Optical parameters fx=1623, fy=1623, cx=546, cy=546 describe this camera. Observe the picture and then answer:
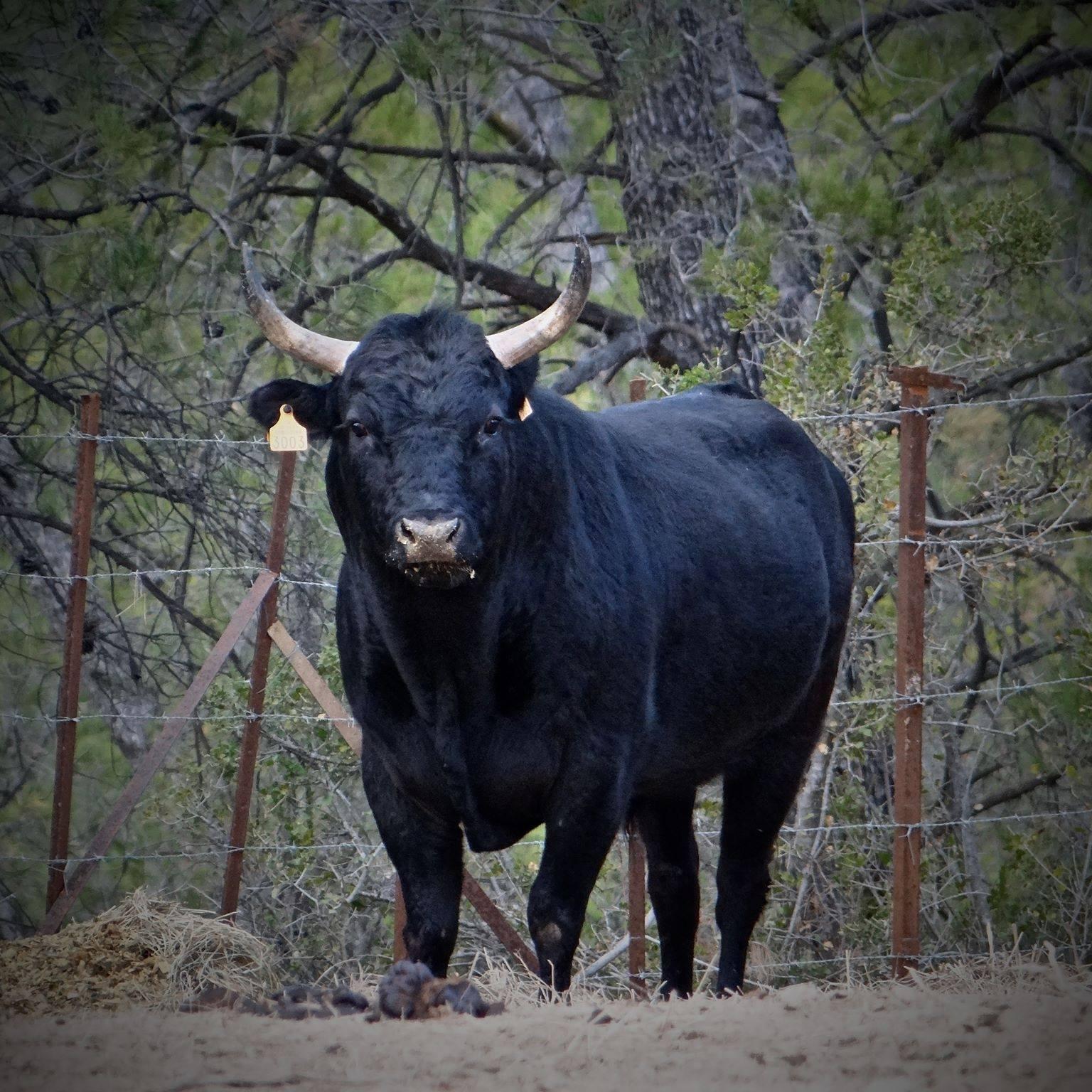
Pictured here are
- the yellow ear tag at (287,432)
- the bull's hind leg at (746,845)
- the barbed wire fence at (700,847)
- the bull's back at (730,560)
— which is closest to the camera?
the yellow ear tag at (287,432)

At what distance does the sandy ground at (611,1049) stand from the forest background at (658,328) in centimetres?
273

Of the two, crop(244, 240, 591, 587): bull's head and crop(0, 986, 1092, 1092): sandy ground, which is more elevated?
crop(244, 240, 591, 587): bull's head

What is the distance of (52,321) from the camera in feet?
27.4

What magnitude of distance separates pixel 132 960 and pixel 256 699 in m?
1.30

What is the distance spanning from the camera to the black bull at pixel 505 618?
15.7 feet

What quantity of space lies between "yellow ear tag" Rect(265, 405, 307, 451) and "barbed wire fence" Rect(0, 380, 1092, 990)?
156 cm

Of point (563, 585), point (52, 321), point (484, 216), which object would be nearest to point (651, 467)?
point (563, 585)

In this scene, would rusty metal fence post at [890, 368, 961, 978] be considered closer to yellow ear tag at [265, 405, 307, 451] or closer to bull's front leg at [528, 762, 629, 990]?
bull's front leg at [528, 762, 629, 990]

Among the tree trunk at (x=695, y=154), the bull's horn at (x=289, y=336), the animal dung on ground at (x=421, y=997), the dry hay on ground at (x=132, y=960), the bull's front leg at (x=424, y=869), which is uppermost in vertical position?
the tree trunk at (x=695, y=154)

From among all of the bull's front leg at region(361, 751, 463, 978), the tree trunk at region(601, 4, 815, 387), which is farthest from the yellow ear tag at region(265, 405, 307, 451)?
the tree trunk at region(601, 4, 815, 387)

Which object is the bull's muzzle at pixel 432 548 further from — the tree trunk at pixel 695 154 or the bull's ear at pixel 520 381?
the tree trunk at pixel 695 154

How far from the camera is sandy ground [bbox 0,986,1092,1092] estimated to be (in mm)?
3322

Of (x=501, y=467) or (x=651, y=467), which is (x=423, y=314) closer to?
(x=501, y=467)

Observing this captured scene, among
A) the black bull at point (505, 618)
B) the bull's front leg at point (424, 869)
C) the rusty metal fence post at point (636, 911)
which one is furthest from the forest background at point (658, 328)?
the bull's front leg at point (424, 869)
